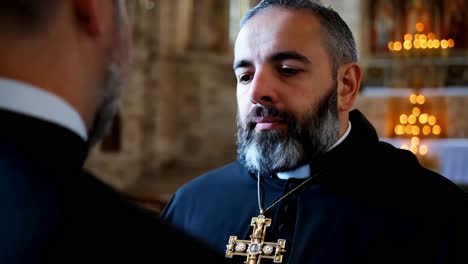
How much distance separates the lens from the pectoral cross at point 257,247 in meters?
2.02

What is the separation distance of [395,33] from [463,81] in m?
1.54

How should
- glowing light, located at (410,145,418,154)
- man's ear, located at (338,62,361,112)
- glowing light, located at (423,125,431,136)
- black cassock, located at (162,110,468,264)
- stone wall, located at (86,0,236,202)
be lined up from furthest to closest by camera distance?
stone wall, located at (86,0,236,202), glowing light, located at (423,125,431,136), glowing light, located at (410,145,418,154), man's ear, located at (338,62,361,112), black cassock, located at (162,110,468,264)

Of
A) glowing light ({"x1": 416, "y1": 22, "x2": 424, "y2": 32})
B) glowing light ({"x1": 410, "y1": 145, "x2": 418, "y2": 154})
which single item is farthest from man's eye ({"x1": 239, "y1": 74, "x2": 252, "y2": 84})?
glowing light ({"x1": 416, "y1": 22, "x2": 424, "y2": 32})

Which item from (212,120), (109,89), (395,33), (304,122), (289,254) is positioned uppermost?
(395,33)

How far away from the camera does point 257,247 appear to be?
2.04 meters

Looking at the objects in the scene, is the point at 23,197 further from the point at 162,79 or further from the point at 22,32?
the point at 162,79

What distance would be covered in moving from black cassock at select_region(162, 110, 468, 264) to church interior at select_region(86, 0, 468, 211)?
753 cm

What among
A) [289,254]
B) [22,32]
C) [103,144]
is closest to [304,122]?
[289,254]

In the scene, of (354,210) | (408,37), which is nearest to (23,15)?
(354,210)

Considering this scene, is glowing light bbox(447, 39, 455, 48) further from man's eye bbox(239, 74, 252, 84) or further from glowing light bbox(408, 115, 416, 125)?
man's eye bbox(239, 74, 252, 84)

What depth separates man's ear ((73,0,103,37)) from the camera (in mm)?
843

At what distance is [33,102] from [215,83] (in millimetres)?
12155

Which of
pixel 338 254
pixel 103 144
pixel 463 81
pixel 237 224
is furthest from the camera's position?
pixel 463 81

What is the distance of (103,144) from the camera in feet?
34.4
